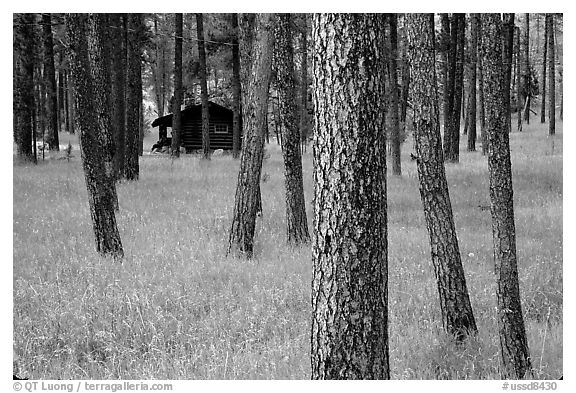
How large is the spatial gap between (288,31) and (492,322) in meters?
6.27

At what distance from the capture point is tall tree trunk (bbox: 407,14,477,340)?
6441mm

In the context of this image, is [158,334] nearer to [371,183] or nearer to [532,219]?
[371,183]

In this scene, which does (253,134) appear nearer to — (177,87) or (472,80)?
Result: (177,87)

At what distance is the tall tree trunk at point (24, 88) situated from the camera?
22.7 meters

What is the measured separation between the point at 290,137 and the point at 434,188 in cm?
461

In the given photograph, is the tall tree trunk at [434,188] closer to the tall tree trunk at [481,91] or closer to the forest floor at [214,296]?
the forest floor at [214,296]

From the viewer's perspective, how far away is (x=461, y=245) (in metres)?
10.8

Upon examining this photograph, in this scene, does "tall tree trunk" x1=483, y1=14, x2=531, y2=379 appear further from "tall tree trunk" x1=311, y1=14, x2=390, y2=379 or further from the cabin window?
the cabin window

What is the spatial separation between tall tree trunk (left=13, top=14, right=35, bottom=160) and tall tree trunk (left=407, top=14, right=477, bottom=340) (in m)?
19.7

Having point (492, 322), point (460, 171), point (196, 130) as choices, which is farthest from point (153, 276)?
point (196, 130)

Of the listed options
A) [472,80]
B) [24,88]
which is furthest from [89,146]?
[472,80]

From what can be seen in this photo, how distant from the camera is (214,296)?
796 centimetres

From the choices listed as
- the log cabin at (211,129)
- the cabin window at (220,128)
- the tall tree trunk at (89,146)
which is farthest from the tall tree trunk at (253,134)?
the cabin window at (220,128)

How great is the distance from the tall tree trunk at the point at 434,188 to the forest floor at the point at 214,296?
0.33m
